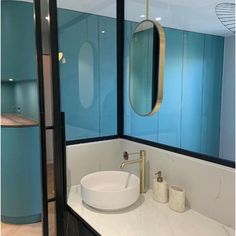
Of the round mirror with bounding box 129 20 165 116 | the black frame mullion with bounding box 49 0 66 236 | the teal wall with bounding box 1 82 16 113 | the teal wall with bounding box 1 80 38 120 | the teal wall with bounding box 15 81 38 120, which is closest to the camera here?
the black frame mullion with bounding box 49 0 66 236

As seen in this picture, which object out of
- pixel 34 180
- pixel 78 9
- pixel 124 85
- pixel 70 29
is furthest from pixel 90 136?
pixel 34 180

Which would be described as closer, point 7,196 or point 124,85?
point 124,85

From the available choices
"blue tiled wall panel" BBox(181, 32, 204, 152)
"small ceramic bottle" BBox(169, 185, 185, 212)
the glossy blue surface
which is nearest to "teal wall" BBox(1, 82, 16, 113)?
the glossy blue surface

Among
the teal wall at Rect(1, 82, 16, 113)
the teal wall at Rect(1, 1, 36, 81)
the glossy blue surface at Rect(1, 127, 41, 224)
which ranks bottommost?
the glossy blue surface at Rect(1, 127, 41, 224)

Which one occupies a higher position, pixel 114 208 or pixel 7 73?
pixel 7 73

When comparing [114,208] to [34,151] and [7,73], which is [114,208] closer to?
[34,151]

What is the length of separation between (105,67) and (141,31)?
1.27 feet

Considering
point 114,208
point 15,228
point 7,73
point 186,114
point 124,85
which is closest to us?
point 114,208

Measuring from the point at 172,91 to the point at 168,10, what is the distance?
0.60m

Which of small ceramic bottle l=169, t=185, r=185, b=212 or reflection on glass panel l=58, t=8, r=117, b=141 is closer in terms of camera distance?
small ceramic bottle l=169, t=185, r=185, b=212

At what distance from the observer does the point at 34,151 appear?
2447 millimetres

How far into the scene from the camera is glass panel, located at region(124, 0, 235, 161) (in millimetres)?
1768

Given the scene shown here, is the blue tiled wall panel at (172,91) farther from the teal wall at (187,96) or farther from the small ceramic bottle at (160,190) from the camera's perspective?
the small ceramic bottle at (160,190)

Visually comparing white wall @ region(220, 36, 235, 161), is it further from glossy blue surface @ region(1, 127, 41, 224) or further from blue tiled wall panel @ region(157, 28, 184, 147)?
glossy blue surface @ region(1, 127, 41, 224)
